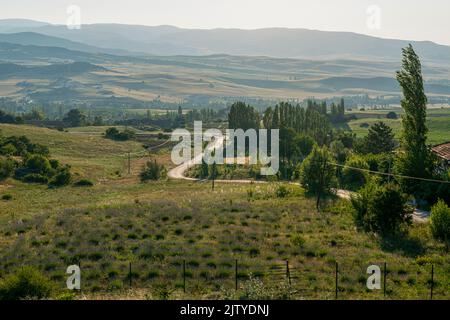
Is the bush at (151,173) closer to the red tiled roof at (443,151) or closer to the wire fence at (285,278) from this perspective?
the red tiled roof at (443,151)

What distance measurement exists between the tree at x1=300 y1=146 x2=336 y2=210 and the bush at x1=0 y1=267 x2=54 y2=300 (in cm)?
3941

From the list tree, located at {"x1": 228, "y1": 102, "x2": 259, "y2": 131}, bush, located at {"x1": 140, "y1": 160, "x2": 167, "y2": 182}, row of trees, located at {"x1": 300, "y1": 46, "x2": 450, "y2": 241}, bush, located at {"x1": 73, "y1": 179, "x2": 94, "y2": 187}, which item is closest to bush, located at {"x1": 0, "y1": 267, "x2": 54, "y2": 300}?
row of trees, located at {"x1": 300, "y1": 46, "x2": 450, "y2": 241}

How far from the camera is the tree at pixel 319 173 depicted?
62.6 m

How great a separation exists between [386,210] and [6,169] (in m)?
61.7

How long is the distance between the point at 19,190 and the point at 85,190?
907cm

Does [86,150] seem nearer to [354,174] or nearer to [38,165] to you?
[38,165]

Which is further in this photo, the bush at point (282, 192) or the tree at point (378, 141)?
the tree at point (378, 141)

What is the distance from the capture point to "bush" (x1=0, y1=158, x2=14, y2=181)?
81812 millimetres

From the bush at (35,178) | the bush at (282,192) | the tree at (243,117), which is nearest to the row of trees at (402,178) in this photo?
the bush at (282,192)

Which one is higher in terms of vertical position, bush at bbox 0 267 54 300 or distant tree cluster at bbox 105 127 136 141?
bush at bbox 0 267 54 300

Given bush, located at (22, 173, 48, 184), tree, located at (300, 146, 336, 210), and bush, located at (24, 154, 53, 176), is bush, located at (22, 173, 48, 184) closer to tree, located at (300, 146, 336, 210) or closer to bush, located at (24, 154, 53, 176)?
bush, located at (24, 154, 53, 176)

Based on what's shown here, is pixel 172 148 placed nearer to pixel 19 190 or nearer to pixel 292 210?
pixel 19 190

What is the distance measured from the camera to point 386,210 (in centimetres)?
4216

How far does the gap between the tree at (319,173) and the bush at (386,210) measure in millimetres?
18821
